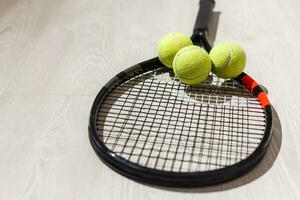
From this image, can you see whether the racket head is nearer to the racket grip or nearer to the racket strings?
the racket strings

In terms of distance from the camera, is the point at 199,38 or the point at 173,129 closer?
the point at 173,129

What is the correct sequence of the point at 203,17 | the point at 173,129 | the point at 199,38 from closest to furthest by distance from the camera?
1. the point at 173,129
2. the point at 199,38
3. the point at 203,17

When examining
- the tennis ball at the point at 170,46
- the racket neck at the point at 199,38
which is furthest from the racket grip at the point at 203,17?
the tennis ball at the point at 170,46

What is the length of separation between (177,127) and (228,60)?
166mm

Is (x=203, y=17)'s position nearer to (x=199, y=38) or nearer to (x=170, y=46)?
(x=199, y=38)

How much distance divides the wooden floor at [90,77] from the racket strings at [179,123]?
4 centimetres

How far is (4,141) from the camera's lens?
0.74 meters

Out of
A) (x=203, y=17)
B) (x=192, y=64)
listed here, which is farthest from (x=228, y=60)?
(x=203, y=17)

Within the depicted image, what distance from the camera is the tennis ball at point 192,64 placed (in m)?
0.74

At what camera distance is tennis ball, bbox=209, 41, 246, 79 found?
76cm

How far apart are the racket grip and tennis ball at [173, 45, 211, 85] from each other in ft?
0.57

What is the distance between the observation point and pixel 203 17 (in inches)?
39.8

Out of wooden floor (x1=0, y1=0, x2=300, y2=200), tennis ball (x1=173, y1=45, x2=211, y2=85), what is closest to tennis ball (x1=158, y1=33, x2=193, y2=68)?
tennis ball (x1=173, y1=45, x2=211, y2=85)

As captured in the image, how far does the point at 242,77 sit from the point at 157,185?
0.99ft
